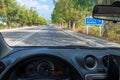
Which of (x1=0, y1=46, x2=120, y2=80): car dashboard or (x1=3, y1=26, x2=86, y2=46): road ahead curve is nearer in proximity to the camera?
(x1=0, y1=46, x2=120, y2=80): car dashboard

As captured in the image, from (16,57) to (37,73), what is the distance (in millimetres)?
202

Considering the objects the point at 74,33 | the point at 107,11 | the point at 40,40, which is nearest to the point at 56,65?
the point at 107,11

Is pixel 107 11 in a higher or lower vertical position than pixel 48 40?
higher

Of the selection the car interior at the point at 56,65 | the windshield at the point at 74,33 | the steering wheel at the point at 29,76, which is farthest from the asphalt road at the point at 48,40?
the steering wheel at the point at 29,76

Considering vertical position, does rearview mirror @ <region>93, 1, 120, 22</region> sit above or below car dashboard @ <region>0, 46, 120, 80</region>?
above

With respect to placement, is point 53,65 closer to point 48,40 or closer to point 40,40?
point 48,40

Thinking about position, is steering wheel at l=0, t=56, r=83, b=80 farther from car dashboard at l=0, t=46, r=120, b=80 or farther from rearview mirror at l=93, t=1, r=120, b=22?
rearview mirror at l=93, t=1, r=120, b=22

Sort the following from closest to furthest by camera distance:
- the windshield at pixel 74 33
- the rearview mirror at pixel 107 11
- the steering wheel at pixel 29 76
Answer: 1. the steering wheel at pixel 29 76
2. the rearview mirror at pixel 107 11
3. the windshield at pixel 74 33

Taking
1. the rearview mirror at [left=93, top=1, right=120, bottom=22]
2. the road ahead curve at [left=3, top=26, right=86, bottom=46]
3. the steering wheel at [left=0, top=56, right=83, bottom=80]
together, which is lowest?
the road ahead curve at [left=3, top=26, right=86, bottom=46]

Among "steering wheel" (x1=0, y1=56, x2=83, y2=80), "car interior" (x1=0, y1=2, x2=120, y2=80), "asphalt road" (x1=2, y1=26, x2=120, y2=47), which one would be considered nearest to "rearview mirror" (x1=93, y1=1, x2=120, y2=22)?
"car interior" (x1=0, y1=2, x2=120, y2=80)

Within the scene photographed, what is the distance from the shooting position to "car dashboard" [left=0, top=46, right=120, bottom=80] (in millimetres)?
3168

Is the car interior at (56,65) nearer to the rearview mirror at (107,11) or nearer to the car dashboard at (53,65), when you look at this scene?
the car dashboard at (53,65)

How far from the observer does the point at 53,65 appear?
3305 mm

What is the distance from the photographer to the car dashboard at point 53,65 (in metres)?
3.17
